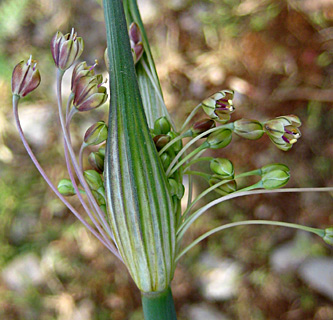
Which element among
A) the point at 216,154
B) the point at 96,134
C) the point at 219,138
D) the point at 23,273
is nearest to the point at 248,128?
the point at 219,138

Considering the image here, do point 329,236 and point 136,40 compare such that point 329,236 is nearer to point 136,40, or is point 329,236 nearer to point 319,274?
point 136,40

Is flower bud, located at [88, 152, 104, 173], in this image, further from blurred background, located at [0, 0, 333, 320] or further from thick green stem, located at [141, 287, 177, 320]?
blurred background, located at [0, 0, 333, 320]

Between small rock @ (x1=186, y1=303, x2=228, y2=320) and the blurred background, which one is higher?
the blurred background

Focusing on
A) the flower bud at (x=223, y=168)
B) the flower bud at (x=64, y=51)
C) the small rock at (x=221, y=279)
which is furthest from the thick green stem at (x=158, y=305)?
the small rock at (x=221, y=279)

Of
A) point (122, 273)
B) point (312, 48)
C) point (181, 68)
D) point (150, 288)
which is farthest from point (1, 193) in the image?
point (312, 48)

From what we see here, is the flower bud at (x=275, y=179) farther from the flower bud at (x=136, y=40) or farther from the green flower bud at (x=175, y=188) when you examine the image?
the flower bud at (x=136, y=40)

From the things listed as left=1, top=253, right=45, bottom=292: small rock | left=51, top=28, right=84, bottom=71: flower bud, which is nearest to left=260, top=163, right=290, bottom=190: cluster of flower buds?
left=51, top=28, right=84, bottom=71: flower bud

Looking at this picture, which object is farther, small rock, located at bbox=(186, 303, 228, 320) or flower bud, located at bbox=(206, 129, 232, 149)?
small rock, located at bbox=(186, 303, 228, 320)

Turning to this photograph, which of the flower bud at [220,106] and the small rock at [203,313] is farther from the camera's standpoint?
the small rock at [203,313]
